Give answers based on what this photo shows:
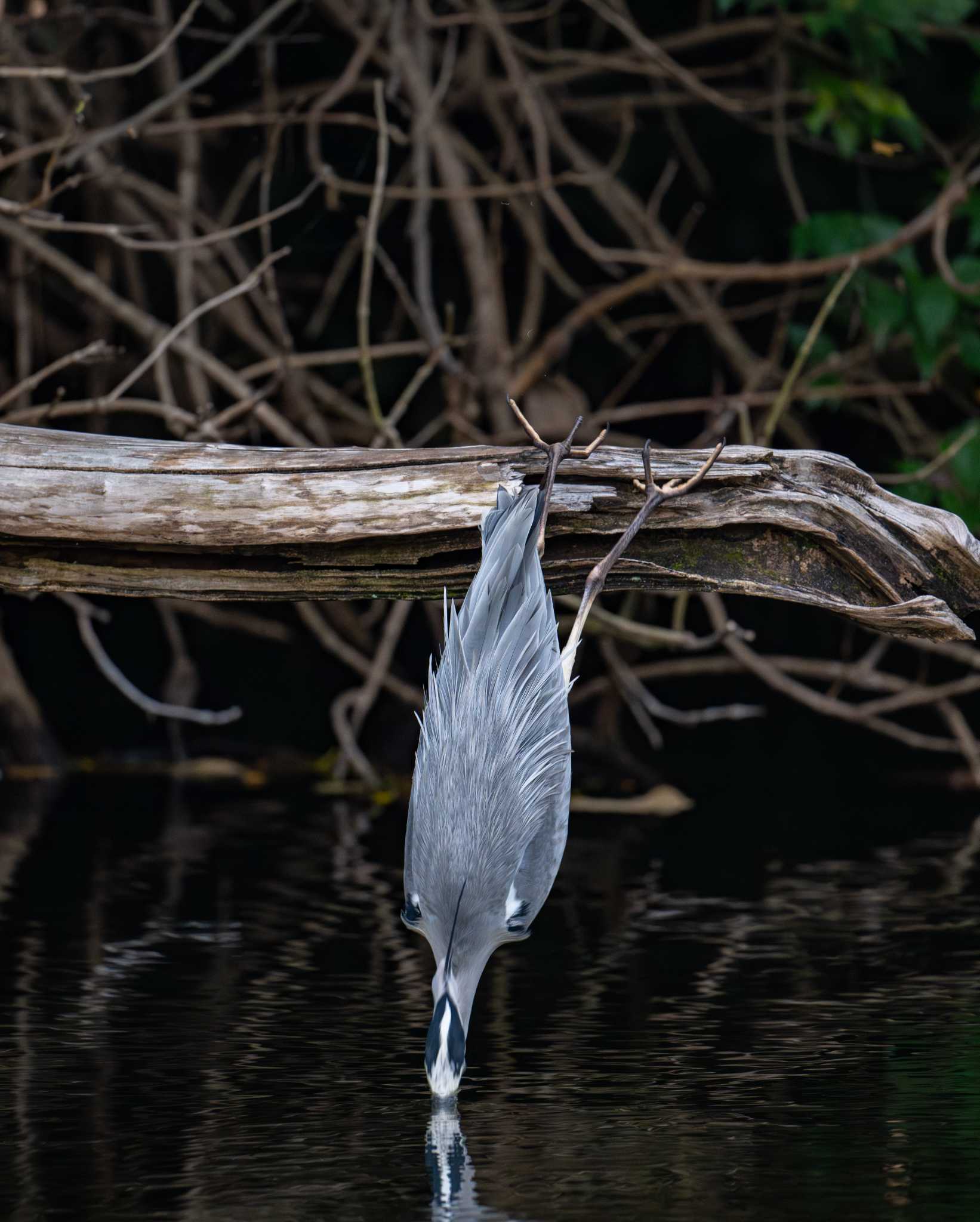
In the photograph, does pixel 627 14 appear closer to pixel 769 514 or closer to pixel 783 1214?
pixel 769 514

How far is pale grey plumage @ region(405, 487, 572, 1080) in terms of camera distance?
7.11ft

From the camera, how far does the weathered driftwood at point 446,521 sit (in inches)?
96.3

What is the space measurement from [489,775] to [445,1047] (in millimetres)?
313

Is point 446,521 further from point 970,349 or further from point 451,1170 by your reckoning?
point 970,349

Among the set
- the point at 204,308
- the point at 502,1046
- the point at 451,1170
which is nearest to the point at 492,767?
the point at 451,1170

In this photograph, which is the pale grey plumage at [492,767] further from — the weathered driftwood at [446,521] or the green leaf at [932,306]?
the green leaf at [932,306]

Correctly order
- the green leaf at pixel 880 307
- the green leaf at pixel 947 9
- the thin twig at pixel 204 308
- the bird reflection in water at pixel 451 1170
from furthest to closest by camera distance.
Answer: the green leaf at pixel 880 307 → the green leaf at pixel 947 9 → the thin twig at pixel 204 308 → the bird reflection in water at pixel 451 1170

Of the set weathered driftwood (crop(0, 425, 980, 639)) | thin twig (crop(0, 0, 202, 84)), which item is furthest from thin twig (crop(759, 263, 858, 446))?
weathered driftwood (crop(0, 425, 980, 639))

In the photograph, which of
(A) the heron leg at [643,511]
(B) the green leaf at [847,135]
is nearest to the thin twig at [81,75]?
(B) the green leaf at [847,135]

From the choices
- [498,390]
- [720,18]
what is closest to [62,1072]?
[498,390]

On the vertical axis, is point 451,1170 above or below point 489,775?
below

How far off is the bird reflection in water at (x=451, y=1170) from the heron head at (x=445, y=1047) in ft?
0.16

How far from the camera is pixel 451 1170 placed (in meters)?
2.02

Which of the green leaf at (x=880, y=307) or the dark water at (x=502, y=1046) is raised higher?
the green leaf at (x=880, y=307)
